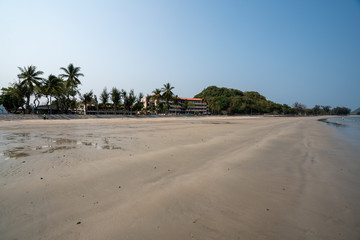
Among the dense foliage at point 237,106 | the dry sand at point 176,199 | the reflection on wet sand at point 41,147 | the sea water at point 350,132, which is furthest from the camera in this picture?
the dense foliage at point 237,106

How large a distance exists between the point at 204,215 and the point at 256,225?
0.73 metres

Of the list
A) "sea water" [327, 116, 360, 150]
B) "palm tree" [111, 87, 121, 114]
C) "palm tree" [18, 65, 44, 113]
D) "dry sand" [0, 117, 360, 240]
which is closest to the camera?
"dry sand" [0, 117, 360, 240]

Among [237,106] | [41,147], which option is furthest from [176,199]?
[237,106]

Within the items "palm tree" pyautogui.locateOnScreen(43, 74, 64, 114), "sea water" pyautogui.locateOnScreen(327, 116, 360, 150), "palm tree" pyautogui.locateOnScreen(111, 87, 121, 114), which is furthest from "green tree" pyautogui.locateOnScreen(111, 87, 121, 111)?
"sea water" pyautogui.locateOnScreen(327, 116, 360, 150)

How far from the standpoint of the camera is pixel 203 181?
3939mm

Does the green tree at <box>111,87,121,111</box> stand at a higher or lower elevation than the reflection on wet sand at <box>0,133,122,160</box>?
higher

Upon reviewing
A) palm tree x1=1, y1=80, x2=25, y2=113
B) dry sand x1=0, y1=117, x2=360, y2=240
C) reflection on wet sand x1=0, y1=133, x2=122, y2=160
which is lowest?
reflection on wet sand x1=0, y1=133, x2=122, y2=160

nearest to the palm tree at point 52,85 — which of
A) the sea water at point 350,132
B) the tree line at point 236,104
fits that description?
the sea water at point 350,132

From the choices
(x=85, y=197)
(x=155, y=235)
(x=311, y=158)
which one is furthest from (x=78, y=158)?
(x=311, y=158)

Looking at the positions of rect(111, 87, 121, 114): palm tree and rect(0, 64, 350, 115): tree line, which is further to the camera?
rect(111, 87, 121, 114): palm tree

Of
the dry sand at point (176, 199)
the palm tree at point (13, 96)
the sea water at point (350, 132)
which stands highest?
the palm tree at point (13, 96)

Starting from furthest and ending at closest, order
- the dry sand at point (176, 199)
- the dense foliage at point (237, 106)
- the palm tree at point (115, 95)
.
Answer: the dense foliage at point (237, 106), the palm tree at point (115, 95), the dry sand at point (176, 199)

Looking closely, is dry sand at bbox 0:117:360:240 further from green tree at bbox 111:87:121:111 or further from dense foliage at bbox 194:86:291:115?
dense foliage at bbox 194:86:291:115

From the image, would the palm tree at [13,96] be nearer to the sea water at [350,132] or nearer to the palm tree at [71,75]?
the palm tree at [71,75]
